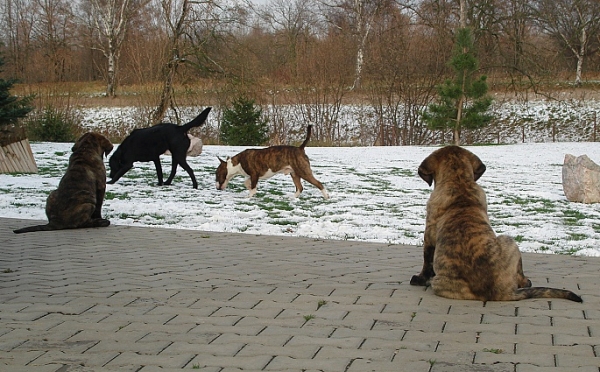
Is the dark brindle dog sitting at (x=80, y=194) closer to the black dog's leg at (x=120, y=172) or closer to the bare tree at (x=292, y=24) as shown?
the black dog's leg at (x=120, y=172)

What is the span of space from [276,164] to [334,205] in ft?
4.91

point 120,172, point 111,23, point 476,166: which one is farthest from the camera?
point 111,23

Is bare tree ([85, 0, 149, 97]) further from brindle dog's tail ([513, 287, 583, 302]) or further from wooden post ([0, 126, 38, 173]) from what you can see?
brindle dog's tail ([513, 287, 583, 302])

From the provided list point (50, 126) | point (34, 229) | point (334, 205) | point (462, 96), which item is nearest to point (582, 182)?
point (334, 205)

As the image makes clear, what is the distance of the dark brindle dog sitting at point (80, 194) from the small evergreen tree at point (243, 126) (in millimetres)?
19485

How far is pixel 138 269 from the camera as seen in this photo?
667 centimetres

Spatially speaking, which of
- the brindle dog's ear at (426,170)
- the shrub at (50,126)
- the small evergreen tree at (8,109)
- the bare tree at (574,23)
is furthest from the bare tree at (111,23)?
the brindle dog's ear at (426,170)

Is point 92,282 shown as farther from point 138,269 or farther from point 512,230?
point 512,230

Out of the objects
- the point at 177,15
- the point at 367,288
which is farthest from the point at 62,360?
the point at 177,15

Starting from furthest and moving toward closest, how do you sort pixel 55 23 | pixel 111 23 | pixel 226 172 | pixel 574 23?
pixel 55 23 → pixel 574 23 → pixel 111 23 → pixel 226 172

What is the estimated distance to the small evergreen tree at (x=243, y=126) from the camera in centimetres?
2961

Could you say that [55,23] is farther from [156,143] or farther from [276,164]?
[276,164]

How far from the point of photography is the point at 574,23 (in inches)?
1925

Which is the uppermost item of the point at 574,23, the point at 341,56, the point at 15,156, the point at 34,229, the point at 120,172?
the point at 574,23
